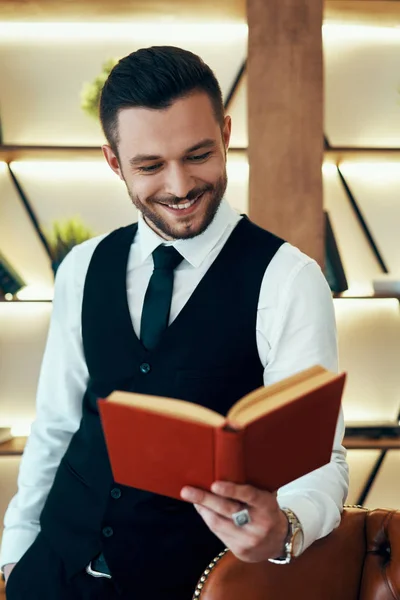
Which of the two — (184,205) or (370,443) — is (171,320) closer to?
(184,205)

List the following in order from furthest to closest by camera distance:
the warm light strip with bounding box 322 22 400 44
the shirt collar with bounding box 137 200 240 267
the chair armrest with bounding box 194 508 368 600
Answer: the warm light strip with bounding box 322 22 400 44 < the shirt collar with bounding box 137 200 240 267 < the chair armrest with bounding box 194 508 368 600

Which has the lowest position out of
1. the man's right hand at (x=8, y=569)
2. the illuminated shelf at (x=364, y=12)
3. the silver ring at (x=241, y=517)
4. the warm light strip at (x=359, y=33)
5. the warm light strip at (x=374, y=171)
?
the man's right hand at (x=8, y=569)

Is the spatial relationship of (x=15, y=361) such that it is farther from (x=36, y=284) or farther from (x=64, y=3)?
(x=64, y=3)

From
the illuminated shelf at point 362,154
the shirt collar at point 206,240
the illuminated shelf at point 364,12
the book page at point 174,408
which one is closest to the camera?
the book page at point 174,408

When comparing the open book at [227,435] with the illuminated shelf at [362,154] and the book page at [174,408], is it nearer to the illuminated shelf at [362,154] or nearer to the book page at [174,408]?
the book page at [174,408]

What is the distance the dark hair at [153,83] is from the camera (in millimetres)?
1256

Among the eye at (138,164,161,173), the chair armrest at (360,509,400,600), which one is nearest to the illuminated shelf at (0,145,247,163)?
the eye at (138,164,161,173)

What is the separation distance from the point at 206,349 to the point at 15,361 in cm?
184

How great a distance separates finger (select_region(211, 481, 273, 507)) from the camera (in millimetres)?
864

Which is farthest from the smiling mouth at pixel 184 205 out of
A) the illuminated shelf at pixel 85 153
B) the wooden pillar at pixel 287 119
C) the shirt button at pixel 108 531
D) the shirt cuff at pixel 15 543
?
the illuminated shelf at pixel 85 153

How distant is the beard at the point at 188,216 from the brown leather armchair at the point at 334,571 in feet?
1.86

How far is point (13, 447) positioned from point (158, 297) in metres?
1.57

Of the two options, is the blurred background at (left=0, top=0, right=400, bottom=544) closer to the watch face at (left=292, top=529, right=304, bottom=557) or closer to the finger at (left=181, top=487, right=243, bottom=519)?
the watch face at (left=292, top=529, right=304, bottom=557)

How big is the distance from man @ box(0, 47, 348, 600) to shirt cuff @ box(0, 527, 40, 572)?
52 millimetres
